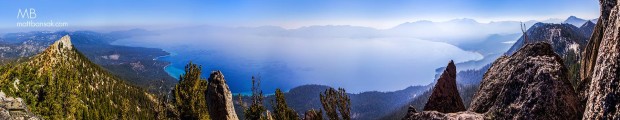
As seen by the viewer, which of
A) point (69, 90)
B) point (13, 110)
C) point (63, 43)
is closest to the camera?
point (13, 110)

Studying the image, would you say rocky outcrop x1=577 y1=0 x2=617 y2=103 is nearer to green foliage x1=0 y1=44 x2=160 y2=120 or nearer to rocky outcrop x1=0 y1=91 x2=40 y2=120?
rocky outcrop x1=0 y1=91 x2=40 y2=120

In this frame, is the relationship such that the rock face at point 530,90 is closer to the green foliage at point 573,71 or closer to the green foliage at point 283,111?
the green foliage at point 573,71

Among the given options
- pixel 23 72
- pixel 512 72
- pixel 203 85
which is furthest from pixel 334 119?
pixel 23 72

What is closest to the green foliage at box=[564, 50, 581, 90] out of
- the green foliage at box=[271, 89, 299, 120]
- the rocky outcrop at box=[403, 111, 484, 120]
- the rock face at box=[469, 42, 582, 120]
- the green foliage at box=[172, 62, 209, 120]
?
the rock face at box=[469, 42, 582, 120]

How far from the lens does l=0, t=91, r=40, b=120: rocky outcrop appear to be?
13631 mm

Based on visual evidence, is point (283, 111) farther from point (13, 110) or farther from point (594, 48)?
point (594, 48)

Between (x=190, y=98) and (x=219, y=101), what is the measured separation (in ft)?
15.8

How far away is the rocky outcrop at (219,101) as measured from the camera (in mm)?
37500

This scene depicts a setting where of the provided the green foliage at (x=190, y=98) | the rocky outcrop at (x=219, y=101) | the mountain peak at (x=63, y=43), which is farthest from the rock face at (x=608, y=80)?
the mountain peak at (x=63, y=43)

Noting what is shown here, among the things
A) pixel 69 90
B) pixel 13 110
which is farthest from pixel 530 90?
pixel 69 90

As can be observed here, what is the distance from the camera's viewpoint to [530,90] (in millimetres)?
14797

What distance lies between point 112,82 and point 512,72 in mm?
163235

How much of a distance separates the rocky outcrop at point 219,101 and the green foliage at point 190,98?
132 inches

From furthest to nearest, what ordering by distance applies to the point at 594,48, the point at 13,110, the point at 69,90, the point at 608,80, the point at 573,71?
the point at 573,71 < the point at 69,90 < the point at 594,48 < the point at 13,110 < the point at 608,80
